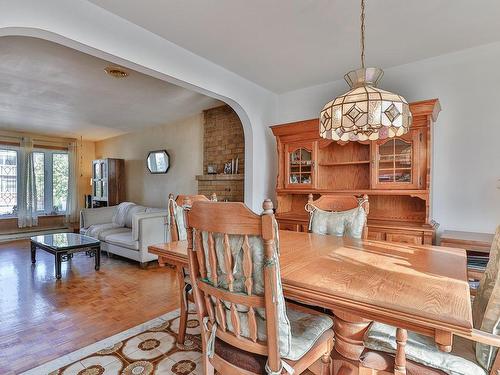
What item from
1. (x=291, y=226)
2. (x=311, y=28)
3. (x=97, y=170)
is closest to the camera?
(x=311, y=28)

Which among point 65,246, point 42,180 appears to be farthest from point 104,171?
point 65,246

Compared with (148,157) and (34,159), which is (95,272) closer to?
(148,157)

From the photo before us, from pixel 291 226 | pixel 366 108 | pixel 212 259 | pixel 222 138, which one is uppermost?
pixel 222 138

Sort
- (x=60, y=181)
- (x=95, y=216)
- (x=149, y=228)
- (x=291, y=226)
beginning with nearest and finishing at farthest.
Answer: (x=291, y=226), (x=149, y=228), (x=95, y=216), (x=60, y=181)

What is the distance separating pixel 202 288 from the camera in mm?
1160

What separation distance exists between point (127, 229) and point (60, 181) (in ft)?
12.3

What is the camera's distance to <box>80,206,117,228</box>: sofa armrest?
516cm

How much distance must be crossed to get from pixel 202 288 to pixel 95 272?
3272 mm

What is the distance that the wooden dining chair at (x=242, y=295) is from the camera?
3.15 feet

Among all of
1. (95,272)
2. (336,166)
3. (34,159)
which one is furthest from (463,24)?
(34,159)

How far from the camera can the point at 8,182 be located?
645cm

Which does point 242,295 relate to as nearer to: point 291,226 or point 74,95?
point 291,226

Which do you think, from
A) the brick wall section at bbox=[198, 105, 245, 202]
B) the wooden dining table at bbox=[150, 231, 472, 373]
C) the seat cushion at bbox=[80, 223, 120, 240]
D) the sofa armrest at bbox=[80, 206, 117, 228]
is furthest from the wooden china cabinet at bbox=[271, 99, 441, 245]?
the sofa armrest at bbox=[80, 206, 117, 228]

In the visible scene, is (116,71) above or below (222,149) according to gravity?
above
